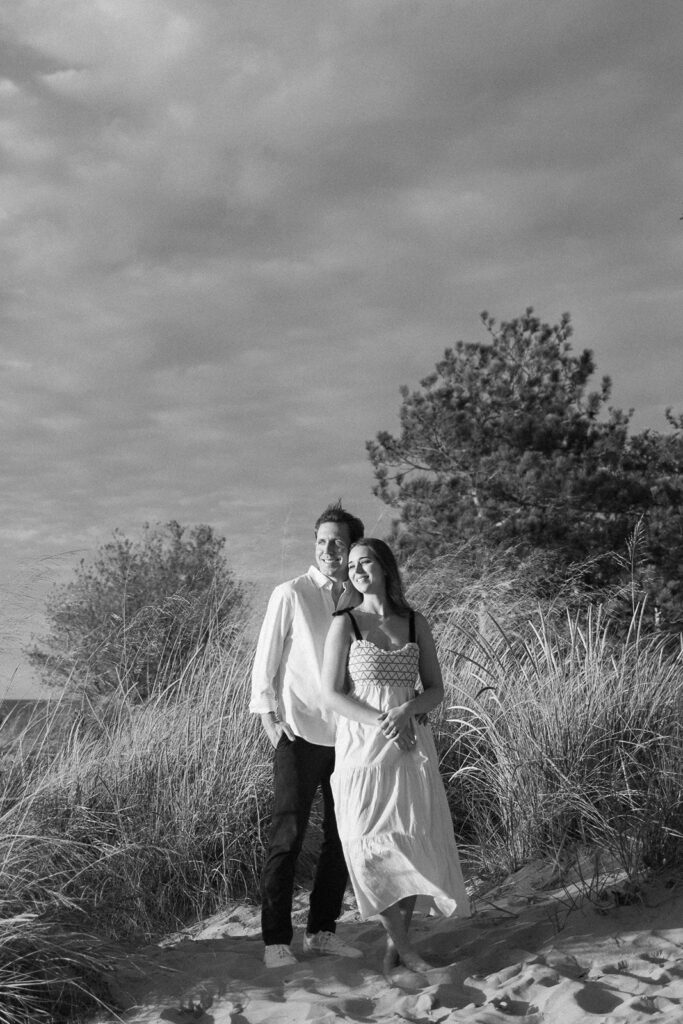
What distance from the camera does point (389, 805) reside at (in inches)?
169

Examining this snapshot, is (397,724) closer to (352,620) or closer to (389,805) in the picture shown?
(389,805)

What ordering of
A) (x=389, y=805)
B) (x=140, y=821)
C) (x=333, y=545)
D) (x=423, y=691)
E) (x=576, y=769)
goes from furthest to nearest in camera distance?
(x=140, y=821)
(x=576, y=769)
(x=333, y=545)
(x=423, y=691)
(x=389, y=805)

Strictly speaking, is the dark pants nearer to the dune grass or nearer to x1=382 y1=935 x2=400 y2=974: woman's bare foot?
x1=382 y1=935 x2=400 y2=974: woman's bare foot

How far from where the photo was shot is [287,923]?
4672 millimetres

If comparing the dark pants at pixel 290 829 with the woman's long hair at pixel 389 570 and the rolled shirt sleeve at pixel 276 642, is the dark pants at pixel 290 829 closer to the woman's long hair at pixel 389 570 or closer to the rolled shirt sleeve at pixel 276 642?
the rolled shirt sleeve at pixel 276 642

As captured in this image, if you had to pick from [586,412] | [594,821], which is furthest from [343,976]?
[586,412]

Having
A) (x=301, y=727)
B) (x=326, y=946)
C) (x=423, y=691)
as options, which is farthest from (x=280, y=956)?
(x=423, y=691)

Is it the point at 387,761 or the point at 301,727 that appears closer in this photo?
the point at 387,761

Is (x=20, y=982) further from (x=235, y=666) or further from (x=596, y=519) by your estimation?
(x=596, y=519)

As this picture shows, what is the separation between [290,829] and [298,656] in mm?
737

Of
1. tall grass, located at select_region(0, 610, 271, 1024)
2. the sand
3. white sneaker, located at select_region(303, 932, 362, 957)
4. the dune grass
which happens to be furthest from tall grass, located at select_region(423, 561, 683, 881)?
tall grass, located at select_region(0, 610, 271, 1024)

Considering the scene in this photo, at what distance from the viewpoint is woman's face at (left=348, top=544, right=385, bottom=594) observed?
4.42 meters

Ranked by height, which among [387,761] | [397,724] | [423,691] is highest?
[423,691]

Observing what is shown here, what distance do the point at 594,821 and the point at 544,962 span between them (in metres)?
1.07
